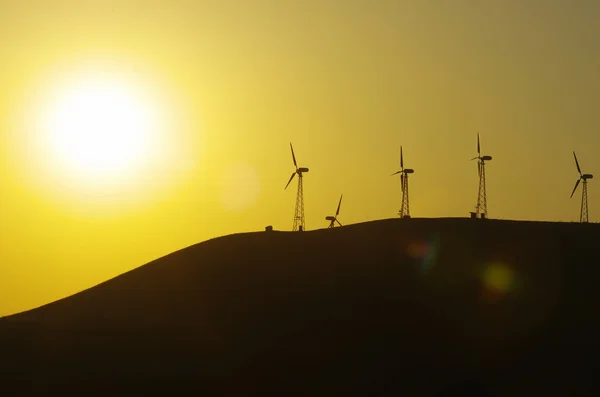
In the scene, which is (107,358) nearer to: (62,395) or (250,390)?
(62,395)

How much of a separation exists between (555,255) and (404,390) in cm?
2661

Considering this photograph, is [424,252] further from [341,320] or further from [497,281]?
[341,320]

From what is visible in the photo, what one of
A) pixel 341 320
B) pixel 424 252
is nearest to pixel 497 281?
pixel 424 252

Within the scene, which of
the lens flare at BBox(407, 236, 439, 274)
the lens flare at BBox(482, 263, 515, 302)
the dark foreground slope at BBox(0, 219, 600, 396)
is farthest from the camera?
the lens flare at BBox(407, 236, 439, 274)

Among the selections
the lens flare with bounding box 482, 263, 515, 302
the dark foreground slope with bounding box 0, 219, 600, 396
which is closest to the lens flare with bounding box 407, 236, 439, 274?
the dark foreground slope with bounding box 0, 219, 600, 396

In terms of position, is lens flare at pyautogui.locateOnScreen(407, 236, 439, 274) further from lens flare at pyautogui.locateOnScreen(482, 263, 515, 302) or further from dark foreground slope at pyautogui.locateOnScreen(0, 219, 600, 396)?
lens flare at pyautogui.locateOnScreen(482, 263, 515, 302)

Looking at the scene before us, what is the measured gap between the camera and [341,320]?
248ft

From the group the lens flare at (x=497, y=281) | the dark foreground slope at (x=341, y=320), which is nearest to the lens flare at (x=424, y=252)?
the dark foreground slope at (x=341, y=320)

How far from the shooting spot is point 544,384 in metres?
65.2

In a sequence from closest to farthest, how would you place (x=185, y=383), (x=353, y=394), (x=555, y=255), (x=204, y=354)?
(x=353, y=394), (x=185, y=383), (x=204, y=354), (x=555, y=255)

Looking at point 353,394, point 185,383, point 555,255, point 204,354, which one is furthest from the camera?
point 555,255

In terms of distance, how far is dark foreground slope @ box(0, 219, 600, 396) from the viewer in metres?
67.8

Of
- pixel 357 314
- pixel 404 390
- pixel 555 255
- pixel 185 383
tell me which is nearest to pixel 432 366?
pixel 404 390

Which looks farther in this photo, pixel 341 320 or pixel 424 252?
pixel 424 252
